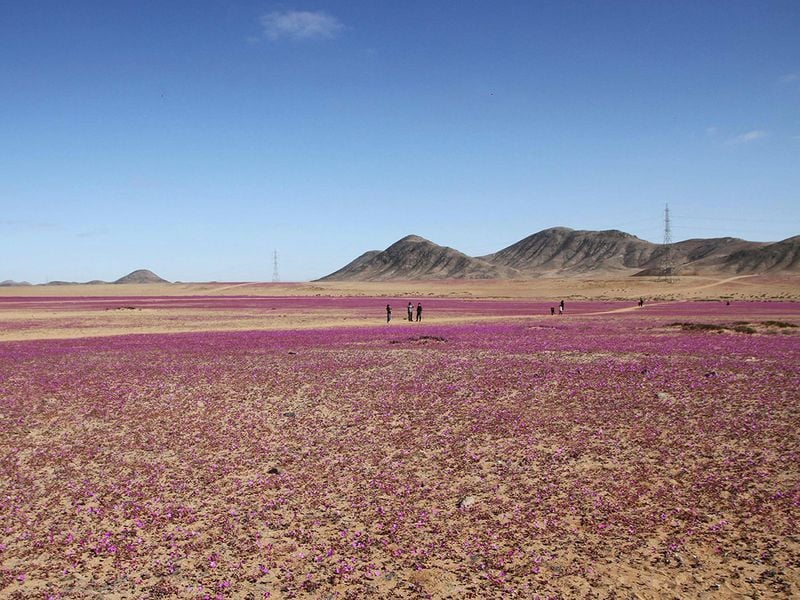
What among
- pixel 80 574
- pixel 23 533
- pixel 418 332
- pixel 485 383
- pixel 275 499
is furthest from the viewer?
pixel 418 332

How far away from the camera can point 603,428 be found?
14.5 meters

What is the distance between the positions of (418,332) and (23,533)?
34.2 m

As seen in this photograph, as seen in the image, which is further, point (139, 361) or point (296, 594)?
point (139, 361)

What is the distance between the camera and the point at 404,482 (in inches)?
440

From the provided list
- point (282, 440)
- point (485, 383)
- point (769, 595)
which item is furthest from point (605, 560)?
point (485, 383)

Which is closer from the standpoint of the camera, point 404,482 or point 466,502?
point 466,502

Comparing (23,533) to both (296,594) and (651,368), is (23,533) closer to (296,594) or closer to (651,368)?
(296,594)

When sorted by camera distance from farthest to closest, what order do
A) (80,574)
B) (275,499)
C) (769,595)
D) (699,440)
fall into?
(699,440) < (275,499) < (80,574) < (769,595)

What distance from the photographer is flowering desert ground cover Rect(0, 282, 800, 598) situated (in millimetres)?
7766

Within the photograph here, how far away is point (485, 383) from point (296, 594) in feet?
46.0

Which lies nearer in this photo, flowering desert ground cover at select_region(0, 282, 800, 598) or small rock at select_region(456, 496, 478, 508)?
flowering desert ground cover at select_region(0, 282, 800, 598)

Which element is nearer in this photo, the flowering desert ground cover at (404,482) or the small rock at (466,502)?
the flowering desert ground cover at (404,482)

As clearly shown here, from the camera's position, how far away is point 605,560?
803 centimetres

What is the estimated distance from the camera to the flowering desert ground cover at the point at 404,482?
25.5 ft
